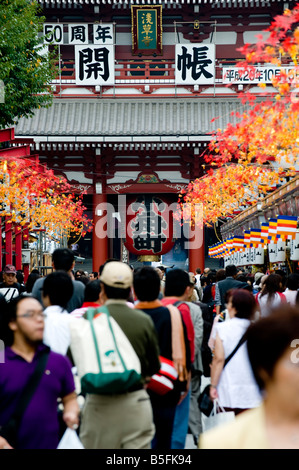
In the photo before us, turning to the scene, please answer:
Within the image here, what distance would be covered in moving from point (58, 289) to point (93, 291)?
933 millimetres

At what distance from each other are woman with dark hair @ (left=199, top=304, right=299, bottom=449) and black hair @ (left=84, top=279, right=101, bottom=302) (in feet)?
11.9

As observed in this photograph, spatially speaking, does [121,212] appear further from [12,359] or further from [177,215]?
[12,359]

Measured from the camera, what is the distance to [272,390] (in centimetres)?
207

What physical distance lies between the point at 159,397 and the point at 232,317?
0.94 meters

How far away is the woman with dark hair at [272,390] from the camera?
6.64 ft

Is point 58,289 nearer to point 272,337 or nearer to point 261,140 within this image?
point 272,337

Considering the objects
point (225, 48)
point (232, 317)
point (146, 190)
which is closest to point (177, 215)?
point (146, 190)

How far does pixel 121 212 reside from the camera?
932 inches

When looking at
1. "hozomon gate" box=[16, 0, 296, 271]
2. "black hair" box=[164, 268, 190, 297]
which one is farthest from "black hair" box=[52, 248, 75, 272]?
"hozomon gate" box=[16, 0, 296, 271]

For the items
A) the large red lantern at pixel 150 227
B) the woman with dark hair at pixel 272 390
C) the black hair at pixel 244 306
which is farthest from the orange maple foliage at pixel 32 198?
the woman with dark hair at pixel 272 390

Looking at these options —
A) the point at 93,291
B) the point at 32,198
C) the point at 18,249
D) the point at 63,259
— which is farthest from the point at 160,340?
the point at 18,249

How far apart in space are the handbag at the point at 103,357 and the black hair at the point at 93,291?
1.82 m

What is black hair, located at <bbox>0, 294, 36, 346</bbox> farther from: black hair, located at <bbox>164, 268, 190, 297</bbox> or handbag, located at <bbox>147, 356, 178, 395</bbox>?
black hair, located at <bbox>164, 268, 190, 297</bbox>

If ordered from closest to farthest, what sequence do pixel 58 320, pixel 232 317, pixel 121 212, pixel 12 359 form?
pixel 12 359
pixel 58 320
pixel 232 317
pixel 121 212
